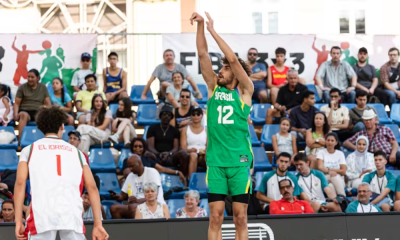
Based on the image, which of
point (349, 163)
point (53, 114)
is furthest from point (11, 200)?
point (349, 163)

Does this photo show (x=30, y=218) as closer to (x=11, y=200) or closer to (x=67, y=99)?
(x=11, y=200)

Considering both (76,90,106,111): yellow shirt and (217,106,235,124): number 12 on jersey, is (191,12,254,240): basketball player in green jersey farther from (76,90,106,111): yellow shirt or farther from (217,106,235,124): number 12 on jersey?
(76,90,106,111): yellow shirt

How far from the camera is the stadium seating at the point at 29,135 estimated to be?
1321 cm

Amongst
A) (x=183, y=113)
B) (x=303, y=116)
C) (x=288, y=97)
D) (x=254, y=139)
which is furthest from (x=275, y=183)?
(x=288, y=97)

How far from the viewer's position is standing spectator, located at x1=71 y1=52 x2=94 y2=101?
47.5 feet

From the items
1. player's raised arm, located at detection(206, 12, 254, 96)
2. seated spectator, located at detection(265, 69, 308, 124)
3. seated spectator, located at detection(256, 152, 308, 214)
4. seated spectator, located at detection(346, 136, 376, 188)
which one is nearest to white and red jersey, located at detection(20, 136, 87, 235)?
player's raised arm, located at detection(206, 12, 254, 96)

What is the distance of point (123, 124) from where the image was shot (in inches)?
521

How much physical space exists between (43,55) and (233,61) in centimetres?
820

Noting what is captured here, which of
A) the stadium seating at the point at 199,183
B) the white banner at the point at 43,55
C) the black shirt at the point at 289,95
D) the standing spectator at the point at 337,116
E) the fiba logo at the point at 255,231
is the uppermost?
the white banner at the point at 43,55

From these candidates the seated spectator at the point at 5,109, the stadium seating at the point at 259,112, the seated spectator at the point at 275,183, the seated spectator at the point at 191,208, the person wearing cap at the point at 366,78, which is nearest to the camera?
the seated spectator at the point at 191,208

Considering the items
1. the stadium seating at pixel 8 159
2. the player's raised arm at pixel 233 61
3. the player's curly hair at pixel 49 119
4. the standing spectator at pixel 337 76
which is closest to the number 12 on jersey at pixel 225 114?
the player's raised arm at pixel 233 61

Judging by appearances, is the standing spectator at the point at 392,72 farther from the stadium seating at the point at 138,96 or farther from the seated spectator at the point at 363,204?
the stadium seating at the point at 138,96

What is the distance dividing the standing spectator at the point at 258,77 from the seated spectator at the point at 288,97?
1.69ft

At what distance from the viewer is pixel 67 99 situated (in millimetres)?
14094
